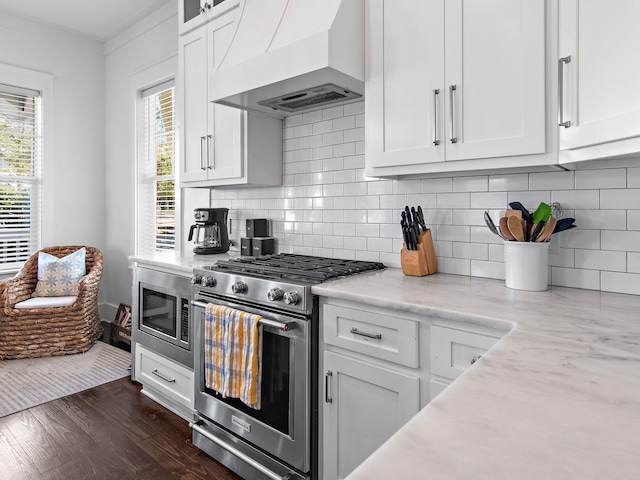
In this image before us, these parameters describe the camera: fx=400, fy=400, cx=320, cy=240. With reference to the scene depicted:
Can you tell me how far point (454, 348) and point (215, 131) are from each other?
2108 mm

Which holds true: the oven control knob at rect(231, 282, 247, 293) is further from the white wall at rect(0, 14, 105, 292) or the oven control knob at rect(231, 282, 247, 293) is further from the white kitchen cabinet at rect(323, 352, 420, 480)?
the white wall at rect(0, 14, 105, 292)

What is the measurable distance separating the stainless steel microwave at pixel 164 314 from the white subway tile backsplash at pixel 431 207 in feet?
2.34

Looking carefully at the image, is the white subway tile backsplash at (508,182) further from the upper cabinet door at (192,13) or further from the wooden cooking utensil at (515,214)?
the upper cabinet door at (192,13)

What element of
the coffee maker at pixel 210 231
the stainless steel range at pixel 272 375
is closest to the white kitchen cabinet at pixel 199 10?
the coffee maker at pixel 210 231

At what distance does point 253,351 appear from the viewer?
1.79 meters

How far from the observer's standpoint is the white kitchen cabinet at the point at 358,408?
145cm

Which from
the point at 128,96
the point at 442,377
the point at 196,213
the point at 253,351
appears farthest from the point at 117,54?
the point at 442,377

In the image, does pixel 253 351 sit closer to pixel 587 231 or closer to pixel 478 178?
pixel 478 178

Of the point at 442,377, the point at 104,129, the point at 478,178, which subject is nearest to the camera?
the point at 442,377

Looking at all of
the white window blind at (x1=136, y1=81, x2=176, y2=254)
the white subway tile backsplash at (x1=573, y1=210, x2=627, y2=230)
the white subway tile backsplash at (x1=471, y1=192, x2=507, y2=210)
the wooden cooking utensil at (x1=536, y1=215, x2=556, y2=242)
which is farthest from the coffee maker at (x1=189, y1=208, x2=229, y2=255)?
the white subway tile backsplash at (x1=573, y1=210, x2=627, y2=230)

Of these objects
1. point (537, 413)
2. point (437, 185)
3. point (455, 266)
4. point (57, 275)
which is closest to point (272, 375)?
point (455, 266)

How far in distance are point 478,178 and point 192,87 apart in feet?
6.70

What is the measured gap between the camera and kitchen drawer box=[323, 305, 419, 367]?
142 centimetres

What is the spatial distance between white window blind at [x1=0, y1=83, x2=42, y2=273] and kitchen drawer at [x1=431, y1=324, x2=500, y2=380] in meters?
4.31
